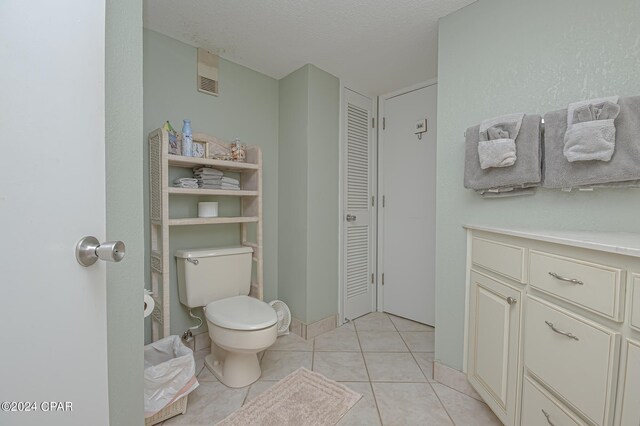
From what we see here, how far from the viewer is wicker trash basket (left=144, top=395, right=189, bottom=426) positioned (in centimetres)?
124

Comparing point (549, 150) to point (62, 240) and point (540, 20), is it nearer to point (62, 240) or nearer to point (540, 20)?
point (540, 20)

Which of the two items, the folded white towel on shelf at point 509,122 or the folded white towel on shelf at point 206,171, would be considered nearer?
the folded white towel on shelf at point 509,122

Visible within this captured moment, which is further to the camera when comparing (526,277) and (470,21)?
(470,21)

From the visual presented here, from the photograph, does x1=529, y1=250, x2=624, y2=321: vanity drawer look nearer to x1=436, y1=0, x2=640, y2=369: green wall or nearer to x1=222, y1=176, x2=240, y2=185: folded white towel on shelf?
x1=436, y1=0, x2=640, y2=369: green wall

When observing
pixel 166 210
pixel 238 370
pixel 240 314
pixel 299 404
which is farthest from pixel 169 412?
pixel 166 210

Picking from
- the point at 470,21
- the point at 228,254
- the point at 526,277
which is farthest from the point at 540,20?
the point at 228,254

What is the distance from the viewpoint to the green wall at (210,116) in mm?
1729

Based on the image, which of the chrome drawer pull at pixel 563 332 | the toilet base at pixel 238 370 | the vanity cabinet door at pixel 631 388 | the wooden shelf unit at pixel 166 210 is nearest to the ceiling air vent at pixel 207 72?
the wooden shelf unit at pixel 166 210

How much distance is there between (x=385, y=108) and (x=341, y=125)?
590 millimetres

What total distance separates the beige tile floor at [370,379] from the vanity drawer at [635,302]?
0.98 metres

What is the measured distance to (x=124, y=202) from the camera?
87 cm

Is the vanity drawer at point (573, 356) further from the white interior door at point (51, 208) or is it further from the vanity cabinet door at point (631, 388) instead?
the white interior door at point (51, 208)

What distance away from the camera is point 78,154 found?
542 mm

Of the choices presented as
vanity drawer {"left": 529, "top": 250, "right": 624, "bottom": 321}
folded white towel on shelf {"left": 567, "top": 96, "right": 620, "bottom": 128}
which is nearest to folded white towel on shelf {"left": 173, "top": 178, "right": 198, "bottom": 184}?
vanity drawer {"left": 529, "top": 250, "right": 624, "bottom": 321}
